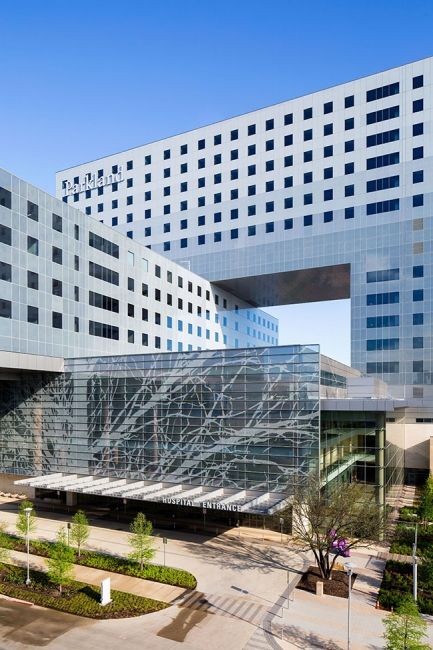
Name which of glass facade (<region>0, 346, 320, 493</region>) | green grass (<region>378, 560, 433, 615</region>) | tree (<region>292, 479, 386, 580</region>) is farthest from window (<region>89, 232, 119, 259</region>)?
green grass (<region>378, 560, 433, 615</region>)

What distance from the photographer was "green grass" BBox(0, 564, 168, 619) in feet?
75.3

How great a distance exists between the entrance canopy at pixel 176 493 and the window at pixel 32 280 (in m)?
16.2

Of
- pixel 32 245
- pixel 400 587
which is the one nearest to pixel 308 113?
pixel 32 245

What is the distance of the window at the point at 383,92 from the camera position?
210 feet

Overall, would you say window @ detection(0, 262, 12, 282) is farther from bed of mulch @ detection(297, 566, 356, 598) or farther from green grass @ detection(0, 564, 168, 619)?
bed of mulch @ detection(297, 566, 356, 598)

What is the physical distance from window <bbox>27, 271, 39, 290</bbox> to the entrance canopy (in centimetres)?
1619

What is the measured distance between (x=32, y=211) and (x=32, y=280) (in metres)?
6.05

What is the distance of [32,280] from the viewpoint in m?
42.9

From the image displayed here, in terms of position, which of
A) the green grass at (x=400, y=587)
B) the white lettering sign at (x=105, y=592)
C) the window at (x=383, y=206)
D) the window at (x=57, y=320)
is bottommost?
the green grass at (x=400, y=587)

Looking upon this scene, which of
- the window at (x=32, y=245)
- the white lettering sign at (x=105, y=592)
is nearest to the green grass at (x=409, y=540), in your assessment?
the white lettering sign at (x=105, y=592)

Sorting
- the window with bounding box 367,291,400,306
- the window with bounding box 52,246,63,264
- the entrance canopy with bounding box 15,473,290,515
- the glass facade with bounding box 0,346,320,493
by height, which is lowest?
the entrance canopy with bounding box 15,473,290,515

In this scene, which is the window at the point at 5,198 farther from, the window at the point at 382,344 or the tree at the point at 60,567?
the window at the point at 382,344

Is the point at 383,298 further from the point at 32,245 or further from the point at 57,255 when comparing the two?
the point at 32,245

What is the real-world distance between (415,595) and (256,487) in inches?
522
